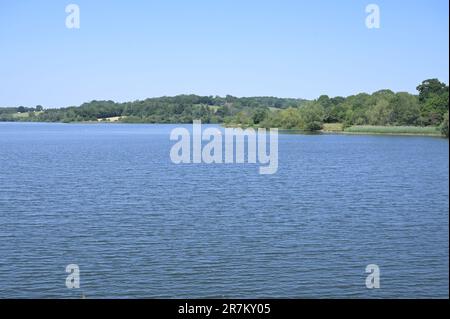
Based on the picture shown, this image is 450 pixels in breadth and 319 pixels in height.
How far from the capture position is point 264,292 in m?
14.5

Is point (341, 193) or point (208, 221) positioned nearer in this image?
point (208, 221)

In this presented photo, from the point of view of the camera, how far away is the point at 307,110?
111750 millimetres

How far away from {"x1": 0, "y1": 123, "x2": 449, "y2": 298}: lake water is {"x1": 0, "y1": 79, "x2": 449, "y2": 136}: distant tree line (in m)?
55.0

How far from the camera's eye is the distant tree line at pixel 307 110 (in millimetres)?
89500

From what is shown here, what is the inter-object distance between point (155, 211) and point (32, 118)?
545 feet

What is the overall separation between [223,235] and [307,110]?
93.6 metres

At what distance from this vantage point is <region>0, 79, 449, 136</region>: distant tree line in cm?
8950

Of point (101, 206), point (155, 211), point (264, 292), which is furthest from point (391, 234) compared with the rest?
point (101, 206)
